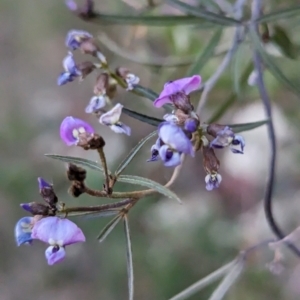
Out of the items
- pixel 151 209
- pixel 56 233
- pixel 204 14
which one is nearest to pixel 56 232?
pixel 56 233

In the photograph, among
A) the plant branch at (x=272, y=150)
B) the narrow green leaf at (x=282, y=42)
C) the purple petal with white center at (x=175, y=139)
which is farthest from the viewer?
the narrow green leaf at (x=282, y=42)

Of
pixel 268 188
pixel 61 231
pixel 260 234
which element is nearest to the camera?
pixel 61 231

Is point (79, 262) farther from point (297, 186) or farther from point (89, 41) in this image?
point (89, 41)

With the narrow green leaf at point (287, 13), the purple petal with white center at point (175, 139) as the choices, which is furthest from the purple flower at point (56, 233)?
the narrow green leaf at point (287, 13)

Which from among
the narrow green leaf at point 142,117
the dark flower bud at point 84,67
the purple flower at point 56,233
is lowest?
the purple flower at point 56,233

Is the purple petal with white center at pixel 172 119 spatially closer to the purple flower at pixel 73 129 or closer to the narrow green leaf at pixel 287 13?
the purple flower at pixel 73 129

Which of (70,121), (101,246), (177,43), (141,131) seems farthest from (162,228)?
(70,121)
